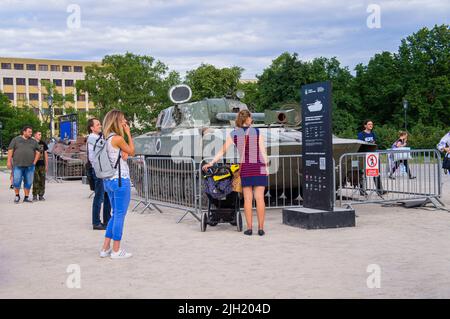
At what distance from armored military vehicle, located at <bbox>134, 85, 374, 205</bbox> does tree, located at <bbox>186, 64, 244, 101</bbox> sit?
51119 mm

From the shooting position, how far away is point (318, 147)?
31.5 ft

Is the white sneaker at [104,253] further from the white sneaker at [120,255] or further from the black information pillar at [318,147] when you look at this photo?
the black information pillar at [318,147]

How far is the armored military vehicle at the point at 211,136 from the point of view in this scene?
451 inches

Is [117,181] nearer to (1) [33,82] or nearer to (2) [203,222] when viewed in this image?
(2) [203,222]

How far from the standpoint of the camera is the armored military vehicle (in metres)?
11.5

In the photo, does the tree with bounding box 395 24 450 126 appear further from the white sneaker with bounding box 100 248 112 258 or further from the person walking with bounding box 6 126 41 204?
the white sneaker with bounding box 100 248 112 258

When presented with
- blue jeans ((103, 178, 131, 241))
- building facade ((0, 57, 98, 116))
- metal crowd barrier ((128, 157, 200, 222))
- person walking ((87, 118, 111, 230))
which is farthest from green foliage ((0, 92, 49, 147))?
blue jeans ((103, 178, 131, 241))

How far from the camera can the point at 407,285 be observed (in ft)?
18.3

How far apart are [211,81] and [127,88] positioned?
9.53m

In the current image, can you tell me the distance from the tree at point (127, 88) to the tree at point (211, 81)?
341 centimetres

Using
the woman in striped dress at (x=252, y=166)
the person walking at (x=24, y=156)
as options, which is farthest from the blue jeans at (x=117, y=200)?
the person walking at (x=24, y=156)

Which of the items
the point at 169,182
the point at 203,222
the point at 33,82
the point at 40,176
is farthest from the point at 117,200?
the point at 33,82
